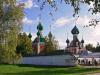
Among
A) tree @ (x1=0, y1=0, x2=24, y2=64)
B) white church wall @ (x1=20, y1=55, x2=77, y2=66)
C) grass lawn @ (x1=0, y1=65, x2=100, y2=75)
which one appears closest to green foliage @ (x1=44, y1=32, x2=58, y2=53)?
white church wall @ (x1=20, y1=55, x2=77, y2=66)

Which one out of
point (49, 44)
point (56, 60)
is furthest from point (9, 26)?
point (49, 44)

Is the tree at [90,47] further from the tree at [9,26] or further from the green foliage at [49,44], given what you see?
the tree at [9,26]

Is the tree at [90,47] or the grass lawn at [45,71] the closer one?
the grass lawn at [45,71]

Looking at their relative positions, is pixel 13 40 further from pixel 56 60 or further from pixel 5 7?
pixel 56 60

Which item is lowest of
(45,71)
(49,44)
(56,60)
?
(45,71)

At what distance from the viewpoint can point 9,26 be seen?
52.8 m

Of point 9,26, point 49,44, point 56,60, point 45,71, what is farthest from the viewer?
point 49,44

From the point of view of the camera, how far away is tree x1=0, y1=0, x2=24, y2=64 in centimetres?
5200

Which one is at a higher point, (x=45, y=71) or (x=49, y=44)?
(x=49, y=44)

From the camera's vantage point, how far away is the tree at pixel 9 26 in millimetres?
52000

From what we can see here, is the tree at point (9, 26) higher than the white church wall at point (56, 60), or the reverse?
the tree at point (9, 26)

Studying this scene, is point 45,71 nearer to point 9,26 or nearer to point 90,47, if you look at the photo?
point 9,26

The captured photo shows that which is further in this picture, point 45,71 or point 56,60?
point 56,60

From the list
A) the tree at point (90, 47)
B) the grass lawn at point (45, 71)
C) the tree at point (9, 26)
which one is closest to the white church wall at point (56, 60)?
the grass lawn at point (45, 71)
